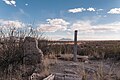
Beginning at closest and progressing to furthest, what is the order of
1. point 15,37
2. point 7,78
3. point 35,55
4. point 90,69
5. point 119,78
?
point 7,78 < point 119,78 < point 90,69 < point 35,55 < point 15,37

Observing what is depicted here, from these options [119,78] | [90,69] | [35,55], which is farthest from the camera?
[35,55]

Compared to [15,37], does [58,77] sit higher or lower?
lower

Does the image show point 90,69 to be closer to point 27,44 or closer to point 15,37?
point 27,44

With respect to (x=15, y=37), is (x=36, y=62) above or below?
below

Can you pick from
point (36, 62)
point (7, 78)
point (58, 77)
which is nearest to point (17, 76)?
point (7, 78)

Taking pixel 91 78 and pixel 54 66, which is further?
pixel 54 66

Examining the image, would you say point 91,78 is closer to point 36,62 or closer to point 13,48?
point 36,62

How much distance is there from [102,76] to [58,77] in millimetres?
1779

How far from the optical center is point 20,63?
1283 cm

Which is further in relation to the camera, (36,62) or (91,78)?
(36,62)

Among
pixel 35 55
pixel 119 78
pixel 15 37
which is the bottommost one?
pixel 119 78

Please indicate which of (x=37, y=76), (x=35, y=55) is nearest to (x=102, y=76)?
(x=37, y=76)

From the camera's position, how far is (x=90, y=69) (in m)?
12.0

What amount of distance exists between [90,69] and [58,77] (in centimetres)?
287
